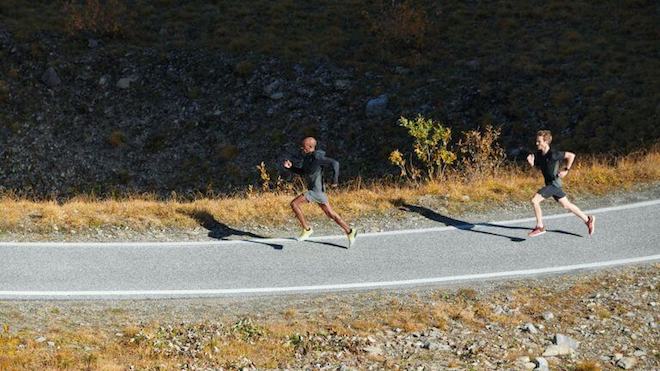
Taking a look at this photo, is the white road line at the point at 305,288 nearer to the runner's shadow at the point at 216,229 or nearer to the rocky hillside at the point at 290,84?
the runner's shadow at the point at 216,229

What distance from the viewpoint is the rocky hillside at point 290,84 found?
24141 millimetres

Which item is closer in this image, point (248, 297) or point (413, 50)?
point (248, 297)

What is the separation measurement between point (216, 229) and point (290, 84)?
586 inches

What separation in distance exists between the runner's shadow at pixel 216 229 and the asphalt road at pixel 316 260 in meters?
0.24

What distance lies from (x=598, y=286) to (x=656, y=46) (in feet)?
62.3

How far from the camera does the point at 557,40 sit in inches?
1105

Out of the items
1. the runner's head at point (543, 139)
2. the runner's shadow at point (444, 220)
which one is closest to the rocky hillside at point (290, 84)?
the runner's shadow at point (444, 220)

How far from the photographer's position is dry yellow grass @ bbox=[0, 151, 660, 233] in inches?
506

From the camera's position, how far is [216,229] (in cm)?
1295

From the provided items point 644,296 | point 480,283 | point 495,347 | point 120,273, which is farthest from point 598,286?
point 120,273

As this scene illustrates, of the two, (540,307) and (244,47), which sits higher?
(244,47)

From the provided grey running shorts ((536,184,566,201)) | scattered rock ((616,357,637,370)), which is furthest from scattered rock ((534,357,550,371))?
grey running shorts ((536,184,566,201))

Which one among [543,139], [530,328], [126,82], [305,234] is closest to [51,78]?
[126,82]

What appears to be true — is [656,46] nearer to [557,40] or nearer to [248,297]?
[557,40]
